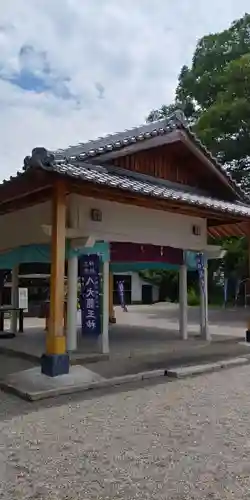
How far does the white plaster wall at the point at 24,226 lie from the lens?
8023 mm

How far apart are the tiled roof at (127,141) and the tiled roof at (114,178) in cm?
22

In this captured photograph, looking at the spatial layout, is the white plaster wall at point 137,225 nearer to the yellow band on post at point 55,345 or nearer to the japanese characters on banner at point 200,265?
the japanese characters on banner at point 200,265

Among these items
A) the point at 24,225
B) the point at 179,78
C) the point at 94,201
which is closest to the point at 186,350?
the point at 94,201

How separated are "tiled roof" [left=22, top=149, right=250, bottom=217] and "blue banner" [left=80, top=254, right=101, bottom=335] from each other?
144 centimetres

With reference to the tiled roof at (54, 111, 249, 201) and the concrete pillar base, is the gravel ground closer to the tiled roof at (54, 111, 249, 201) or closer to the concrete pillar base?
the concrete pillar base

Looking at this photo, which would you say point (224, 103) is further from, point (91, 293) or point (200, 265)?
point (91, 293)

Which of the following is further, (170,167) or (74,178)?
(170,167)

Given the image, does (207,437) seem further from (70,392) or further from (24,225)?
(24,225)

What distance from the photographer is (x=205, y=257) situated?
9969mm

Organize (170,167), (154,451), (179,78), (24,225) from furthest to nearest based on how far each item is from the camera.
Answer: (179,78) → (170,167) → (24,225) → (154,451)

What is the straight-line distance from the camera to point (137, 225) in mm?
8562

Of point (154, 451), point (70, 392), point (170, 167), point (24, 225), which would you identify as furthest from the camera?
point (170, 167)

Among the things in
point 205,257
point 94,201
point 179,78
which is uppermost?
point 179,78

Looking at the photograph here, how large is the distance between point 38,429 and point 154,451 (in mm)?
1255
